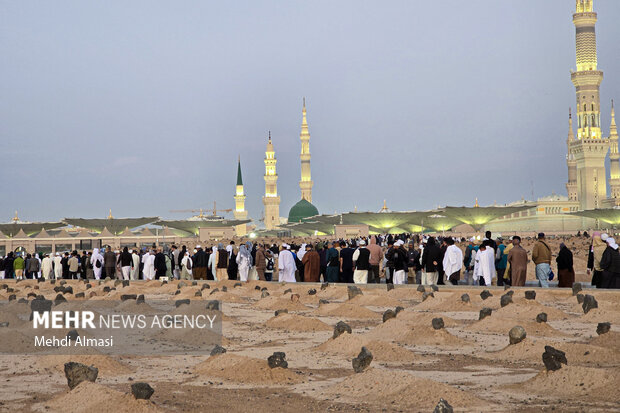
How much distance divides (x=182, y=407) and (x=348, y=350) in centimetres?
256

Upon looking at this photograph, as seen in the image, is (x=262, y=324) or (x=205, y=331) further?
(x=262, y=324)

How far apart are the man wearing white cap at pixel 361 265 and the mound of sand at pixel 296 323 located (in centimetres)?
455

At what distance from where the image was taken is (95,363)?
694 centimetres

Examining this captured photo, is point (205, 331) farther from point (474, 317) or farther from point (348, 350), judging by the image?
point (474, 317)

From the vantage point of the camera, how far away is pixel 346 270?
15430 mm

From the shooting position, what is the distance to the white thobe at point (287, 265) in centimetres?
1628

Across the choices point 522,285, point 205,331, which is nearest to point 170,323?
point 205,331

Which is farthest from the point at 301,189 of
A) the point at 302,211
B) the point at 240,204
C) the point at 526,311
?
the point at 526,311

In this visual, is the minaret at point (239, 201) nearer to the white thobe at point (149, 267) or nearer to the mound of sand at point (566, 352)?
the white thobe at point (149, 267)

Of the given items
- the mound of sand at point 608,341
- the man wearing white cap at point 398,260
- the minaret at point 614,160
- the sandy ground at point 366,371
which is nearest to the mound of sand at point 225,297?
the sandy ground at point 366,371

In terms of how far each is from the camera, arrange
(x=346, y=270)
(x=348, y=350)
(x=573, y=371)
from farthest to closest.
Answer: (x=346, y=270), (x=348, y=350), (x=573, y=371)

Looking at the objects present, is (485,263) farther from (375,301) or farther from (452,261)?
(375,301)

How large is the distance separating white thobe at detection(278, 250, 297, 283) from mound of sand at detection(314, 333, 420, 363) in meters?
8.28

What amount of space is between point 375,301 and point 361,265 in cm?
225
